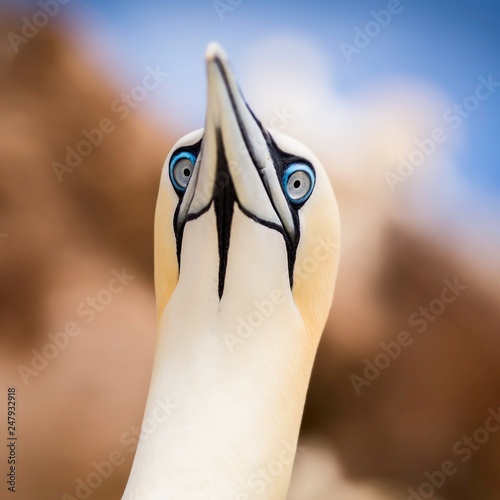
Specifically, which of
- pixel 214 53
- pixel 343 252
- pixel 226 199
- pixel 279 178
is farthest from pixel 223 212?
pixel 343 252

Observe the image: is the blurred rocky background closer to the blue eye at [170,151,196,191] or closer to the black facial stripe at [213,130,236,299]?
the blue eye at [170,151,196,191]

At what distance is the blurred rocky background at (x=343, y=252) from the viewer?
2.59 meters

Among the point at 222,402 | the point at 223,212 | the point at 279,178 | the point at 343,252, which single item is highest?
the point at 343,252

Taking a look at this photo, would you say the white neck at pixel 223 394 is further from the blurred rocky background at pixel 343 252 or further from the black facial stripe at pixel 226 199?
the blurred rocky background at pixel 343 252

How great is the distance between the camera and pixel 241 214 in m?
1.31

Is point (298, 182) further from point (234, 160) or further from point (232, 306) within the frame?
point (232, 306)

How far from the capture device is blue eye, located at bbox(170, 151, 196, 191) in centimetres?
141

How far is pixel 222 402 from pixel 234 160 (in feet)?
1.57

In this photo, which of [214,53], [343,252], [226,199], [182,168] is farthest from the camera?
[343,252]

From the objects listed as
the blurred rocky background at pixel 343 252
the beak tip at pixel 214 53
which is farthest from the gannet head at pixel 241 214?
the blurred rocky background at pixel 343 252

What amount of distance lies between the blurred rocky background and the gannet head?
123 centimetres

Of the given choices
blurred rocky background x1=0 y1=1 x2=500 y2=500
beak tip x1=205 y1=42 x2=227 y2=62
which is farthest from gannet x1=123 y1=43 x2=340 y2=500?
blurred rocky background x1=0 y1=1 x2=500 y2=500

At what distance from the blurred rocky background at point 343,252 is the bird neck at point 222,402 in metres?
1.28

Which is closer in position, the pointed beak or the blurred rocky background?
the pointed beak
